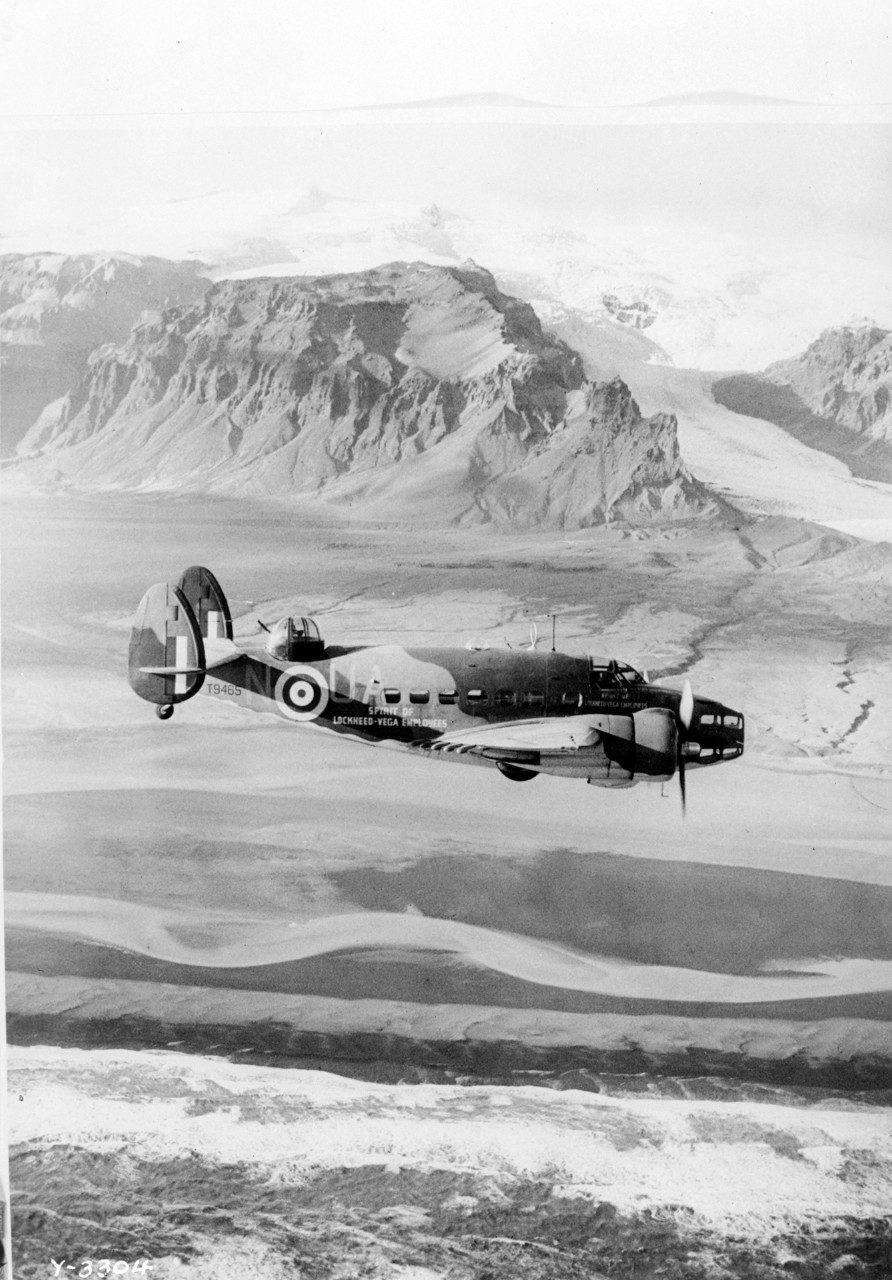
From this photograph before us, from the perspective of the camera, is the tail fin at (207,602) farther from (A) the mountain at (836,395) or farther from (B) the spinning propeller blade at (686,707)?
(A) the mountain at (836,395)

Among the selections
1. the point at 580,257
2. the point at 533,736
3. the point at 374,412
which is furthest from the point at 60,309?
the point at 533,736

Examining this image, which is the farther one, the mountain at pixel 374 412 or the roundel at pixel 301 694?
the mountain at pixel 374 412

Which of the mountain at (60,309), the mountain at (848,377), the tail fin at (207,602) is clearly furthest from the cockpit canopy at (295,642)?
the mountain at (848,377)

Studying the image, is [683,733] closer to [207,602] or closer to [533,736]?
[533,736]

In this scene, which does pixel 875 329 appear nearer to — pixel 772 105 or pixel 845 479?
pixel 845 479

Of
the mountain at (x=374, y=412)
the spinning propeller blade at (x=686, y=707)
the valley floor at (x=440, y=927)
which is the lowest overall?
the valley floor at (x=440, y=927)

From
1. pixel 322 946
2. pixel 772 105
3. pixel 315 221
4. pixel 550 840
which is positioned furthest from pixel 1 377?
pixel 772 105

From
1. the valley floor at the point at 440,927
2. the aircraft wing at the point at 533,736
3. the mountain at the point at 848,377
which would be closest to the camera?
the valley floor at the point at 440,927
